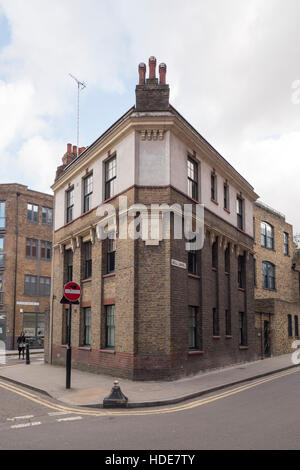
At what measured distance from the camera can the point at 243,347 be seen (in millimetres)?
21297

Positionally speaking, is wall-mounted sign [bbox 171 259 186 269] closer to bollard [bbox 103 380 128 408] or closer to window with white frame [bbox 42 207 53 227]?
bollard [bbox 103 380 128 408]

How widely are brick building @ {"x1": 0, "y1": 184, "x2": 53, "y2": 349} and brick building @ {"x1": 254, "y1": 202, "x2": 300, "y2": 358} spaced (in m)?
20.0

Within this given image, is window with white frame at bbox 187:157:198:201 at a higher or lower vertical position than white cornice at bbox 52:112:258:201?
lower

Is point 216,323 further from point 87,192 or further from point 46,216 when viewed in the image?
A: point 46,216

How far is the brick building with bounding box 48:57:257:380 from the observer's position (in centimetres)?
1487

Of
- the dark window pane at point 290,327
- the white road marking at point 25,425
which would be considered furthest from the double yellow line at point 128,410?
the dark window pane at point 290,327

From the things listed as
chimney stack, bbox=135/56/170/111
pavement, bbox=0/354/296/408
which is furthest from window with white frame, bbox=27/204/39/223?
chimney stack, bbox=135/56/170/111

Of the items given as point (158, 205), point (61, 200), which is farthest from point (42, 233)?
point (158, 205)

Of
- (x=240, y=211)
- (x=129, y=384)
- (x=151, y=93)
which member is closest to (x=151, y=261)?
(x=129, y=384)

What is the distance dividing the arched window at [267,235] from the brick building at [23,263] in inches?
800

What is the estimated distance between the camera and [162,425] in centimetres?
836

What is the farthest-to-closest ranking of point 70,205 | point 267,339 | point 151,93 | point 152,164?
point 267,339
point 70,205
point 151,93
point 152,164

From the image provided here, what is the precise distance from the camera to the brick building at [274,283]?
25.8m

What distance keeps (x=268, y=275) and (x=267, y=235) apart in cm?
298
